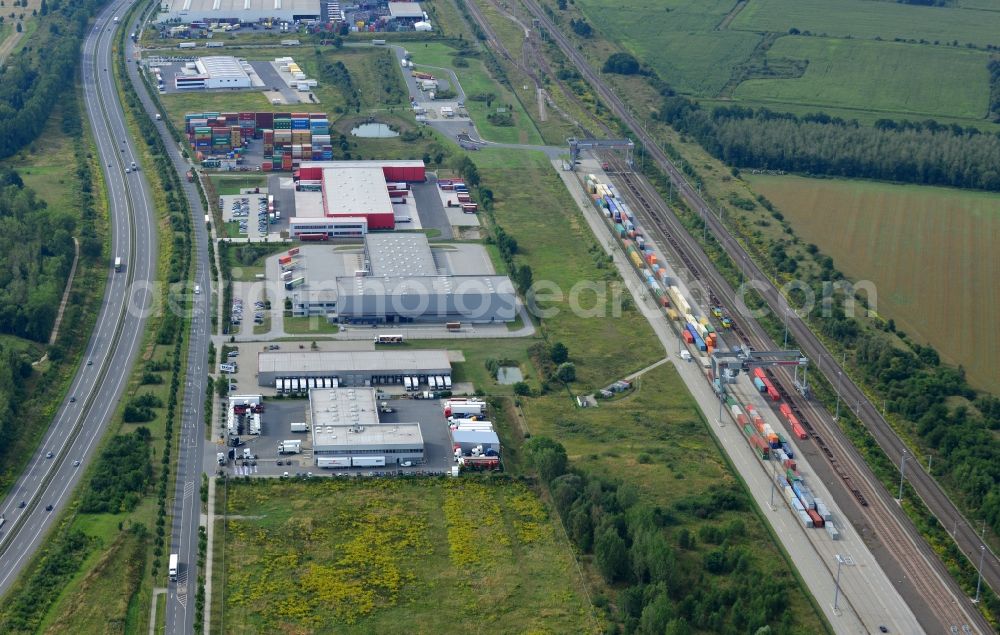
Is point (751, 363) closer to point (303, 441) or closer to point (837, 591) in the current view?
point (837, 591)

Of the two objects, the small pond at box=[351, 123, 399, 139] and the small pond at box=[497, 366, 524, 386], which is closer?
the small pond at box=[497, 366, 524, 386]

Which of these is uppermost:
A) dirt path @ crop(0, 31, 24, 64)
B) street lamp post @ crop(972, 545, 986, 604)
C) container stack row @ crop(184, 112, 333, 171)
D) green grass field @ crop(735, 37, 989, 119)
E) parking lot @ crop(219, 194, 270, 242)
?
dirt path @ crop(0, 31, 24, 64)

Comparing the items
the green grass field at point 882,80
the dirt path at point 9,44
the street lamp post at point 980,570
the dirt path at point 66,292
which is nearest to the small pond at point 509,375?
the dirt path at point 66,292

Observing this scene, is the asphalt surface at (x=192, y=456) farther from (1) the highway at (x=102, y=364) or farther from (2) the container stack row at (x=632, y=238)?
(2) the container stack row at (x=632, y=238)

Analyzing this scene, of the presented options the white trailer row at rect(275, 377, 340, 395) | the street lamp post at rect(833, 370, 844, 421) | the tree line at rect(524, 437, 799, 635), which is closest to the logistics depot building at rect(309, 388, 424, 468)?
the white trailer row at rect(275, 377, 340, 395)

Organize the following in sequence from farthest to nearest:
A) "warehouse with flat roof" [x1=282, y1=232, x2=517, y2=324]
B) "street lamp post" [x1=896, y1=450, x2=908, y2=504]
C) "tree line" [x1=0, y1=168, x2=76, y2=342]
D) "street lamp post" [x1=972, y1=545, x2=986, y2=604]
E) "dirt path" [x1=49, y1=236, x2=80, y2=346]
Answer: "warehouse with flat roof" [x1=282, y1=232, x2=517, y2=324]
"dirt path" [x1=49, y1=236, x2=80, y2=346]
"tree line" [x1=0, y1=168, x2=76, y2=342]
"street lamp post" [x1=896, y1=450, x2=908, y2=504]
"street lamp post" [x1=972, y1=545, x2=986, y2=604]

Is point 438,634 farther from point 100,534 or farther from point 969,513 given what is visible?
point 969,513

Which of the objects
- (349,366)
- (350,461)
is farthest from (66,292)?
(350,461)

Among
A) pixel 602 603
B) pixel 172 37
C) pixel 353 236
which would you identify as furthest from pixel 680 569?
pixel 172 37

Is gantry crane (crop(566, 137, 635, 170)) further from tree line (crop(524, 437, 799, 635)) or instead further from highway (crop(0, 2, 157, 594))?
tree line (crop(524, 437, 799, 635))
